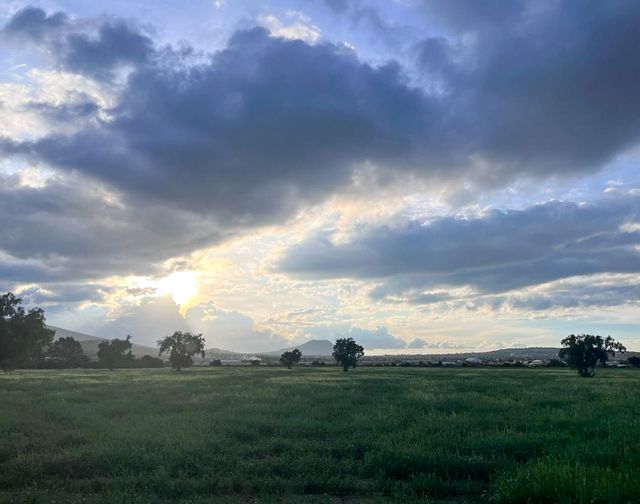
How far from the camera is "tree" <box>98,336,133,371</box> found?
416ft

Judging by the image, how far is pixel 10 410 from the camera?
1058 inches

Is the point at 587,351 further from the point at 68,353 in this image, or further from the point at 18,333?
the point at 68,353

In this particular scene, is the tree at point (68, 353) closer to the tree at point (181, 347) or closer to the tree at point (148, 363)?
the tree at point (148, 363)

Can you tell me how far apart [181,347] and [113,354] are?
35061 millimetres

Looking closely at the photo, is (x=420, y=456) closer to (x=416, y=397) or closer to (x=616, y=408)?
(x=616, y=408)

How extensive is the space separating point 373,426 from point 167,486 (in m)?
10.0

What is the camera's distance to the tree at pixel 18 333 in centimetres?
6247

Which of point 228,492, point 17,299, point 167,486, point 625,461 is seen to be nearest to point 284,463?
point 228,492

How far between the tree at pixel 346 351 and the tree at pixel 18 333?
5511cm

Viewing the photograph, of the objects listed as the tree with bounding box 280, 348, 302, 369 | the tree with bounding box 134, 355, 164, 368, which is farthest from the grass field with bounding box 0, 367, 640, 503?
the tree with bounding box 134, 355, 164, 368

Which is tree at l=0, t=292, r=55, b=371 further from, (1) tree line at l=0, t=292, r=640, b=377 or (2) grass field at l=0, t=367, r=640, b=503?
(2) grass field at l=0, t=367, r=640, b=503

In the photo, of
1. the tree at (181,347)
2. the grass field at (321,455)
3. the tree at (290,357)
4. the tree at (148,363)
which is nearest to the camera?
the grass field at (321,455)

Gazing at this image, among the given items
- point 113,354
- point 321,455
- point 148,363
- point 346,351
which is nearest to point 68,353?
point 148,363

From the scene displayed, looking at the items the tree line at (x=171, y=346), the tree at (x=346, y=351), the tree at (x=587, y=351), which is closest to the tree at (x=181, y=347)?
the tree line at (x=171, y=346)
